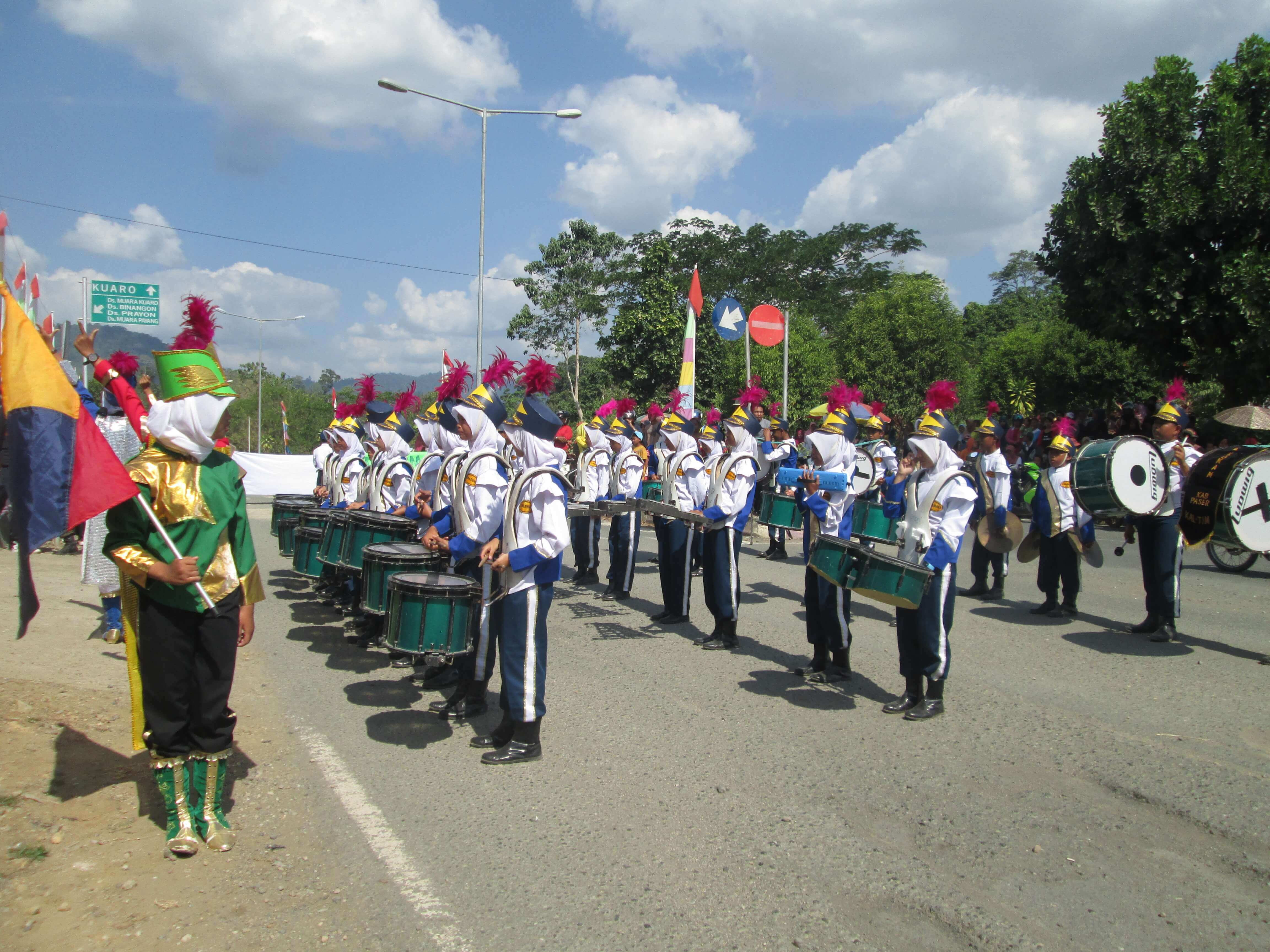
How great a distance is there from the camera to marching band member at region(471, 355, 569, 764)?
503 cm

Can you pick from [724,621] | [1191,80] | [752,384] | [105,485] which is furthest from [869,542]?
[1191,80]

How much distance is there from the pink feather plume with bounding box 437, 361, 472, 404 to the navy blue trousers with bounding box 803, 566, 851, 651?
3.12 metres

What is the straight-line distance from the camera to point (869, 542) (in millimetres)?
9070

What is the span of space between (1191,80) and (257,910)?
2095 cm

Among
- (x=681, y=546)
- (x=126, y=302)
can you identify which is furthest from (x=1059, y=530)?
(x=126, y=302)

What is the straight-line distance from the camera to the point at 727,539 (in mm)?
7969

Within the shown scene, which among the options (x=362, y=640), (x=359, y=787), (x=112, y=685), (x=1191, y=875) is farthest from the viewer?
(x=362, y=640)

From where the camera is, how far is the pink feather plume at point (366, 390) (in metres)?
10.3

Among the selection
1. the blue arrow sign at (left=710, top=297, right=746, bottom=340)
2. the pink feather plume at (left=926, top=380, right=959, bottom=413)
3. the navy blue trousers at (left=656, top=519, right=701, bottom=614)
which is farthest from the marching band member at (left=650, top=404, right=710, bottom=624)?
the blue arrow sign at (left=710, top=297, right=746, bottom=340)

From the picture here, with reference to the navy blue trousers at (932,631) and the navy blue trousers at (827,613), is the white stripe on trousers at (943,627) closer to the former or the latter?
the navy blue trousers at (932,631)

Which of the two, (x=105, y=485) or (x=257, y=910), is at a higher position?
(x=105, y=485)

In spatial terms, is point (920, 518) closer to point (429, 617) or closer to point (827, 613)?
point (827, 613)

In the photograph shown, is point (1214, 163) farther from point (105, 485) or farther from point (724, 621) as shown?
point (105, 485)

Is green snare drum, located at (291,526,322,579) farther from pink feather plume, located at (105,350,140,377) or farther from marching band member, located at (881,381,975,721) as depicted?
marching band member, located at (881,381,975,721)
